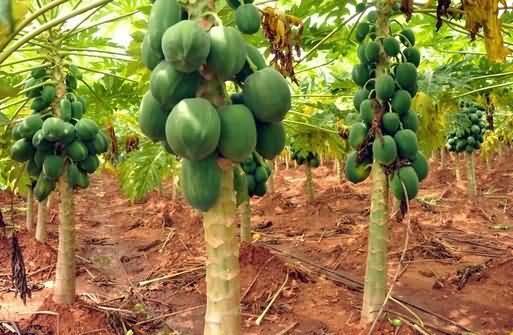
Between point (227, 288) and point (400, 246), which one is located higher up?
point (227, 288)

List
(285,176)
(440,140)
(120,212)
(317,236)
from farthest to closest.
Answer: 1. (285,176)
2. (120,212)
3. (317,236)
4. (440,140)

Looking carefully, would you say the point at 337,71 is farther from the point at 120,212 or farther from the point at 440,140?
the point at 120,212

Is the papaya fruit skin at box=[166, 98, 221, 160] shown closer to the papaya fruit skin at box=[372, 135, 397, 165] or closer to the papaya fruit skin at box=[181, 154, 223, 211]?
the papaya fruit skin at box=[181, 154, 223, 211]

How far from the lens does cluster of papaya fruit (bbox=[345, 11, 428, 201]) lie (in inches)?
110

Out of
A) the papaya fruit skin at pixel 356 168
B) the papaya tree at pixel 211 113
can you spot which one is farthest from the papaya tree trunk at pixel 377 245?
the papaya tree at pixel 211 113

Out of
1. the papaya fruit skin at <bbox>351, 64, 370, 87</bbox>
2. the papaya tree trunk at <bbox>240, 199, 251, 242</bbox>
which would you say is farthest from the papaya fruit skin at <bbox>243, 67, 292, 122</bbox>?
the papaya tree trunk at <bbox>240, 199, 251, 242</bbox>

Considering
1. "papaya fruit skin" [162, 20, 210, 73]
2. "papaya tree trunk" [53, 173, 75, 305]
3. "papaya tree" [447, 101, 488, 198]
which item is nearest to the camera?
"papaya fruit skin" [162, 20, 210, 73]

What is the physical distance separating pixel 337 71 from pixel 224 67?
6.33 m

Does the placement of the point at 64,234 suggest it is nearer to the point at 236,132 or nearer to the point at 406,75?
the point at 406,75

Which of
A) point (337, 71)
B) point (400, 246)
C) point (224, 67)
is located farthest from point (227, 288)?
point (337, 71)

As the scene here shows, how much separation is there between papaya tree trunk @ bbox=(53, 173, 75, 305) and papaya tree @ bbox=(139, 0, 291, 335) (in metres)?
2.30

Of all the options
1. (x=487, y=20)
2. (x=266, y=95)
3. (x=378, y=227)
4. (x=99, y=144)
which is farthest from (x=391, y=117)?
Answer: (x=99, y=144)

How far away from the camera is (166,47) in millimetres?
1225

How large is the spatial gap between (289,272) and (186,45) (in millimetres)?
3575
